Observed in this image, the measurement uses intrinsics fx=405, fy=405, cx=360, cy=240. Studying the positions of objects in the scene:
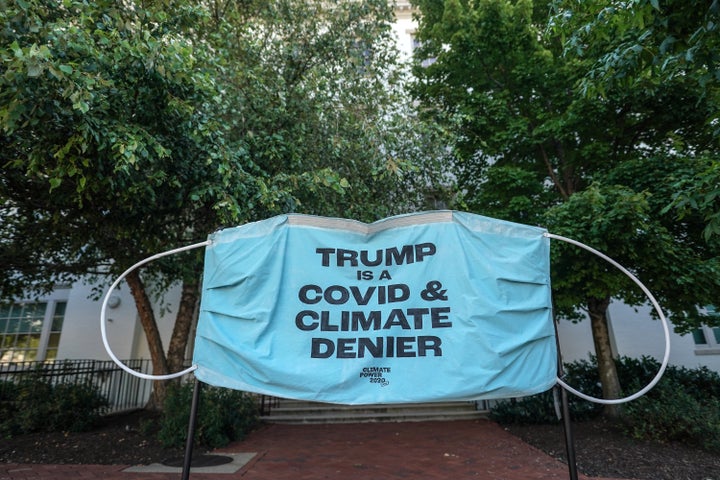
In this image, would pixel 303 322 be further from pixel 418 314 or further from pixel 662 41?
pixel 662 41

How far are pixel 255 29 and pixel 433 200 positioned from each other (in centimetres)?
495

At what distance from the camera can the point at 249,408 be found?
819 centimetres

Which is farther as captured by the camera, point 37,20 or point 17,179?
point 17,179

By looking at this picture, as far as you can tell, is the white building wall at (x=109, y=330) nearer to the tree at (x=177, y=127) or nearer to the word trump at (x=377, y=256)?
the tree at (x=177, y=127)

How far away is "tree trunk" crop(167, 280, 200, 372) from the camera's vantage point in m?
8.79

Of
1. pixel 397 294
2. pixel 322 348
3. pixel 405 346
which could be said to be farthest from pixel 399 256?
pixel 322 348

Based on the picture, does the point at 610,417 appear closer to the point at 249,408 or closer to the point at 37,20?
the point at 249,408

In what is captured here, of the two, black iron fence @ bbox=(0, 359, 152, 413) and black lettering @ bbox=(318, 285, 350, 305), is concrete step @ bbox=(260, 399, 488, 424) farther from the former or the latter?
black lettering @ bbox=(318, 285, 350, 305)

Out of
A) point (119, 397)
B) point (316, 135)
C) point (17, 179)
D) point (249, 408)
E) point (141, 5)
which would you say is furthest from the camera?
point (119, 397)

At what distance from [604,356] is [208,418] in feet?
25.0


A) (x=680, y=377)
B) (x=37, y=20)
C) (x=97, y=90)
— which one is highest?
(x=37, y=20)

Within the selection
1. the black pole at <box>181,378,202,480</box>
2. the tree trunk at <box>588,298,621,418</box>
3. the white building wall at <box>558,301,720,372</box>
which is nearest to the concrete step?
the tree trunk at <box>588,298,621,418</box>

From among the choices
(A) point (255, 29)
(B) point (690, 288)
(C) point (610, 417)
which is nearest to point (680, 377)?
(C) point (610, 417)

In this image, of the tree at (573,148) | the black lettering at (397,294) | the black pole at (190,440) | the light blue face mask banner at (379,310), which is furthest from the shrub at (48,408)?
the tree at (573,148)
